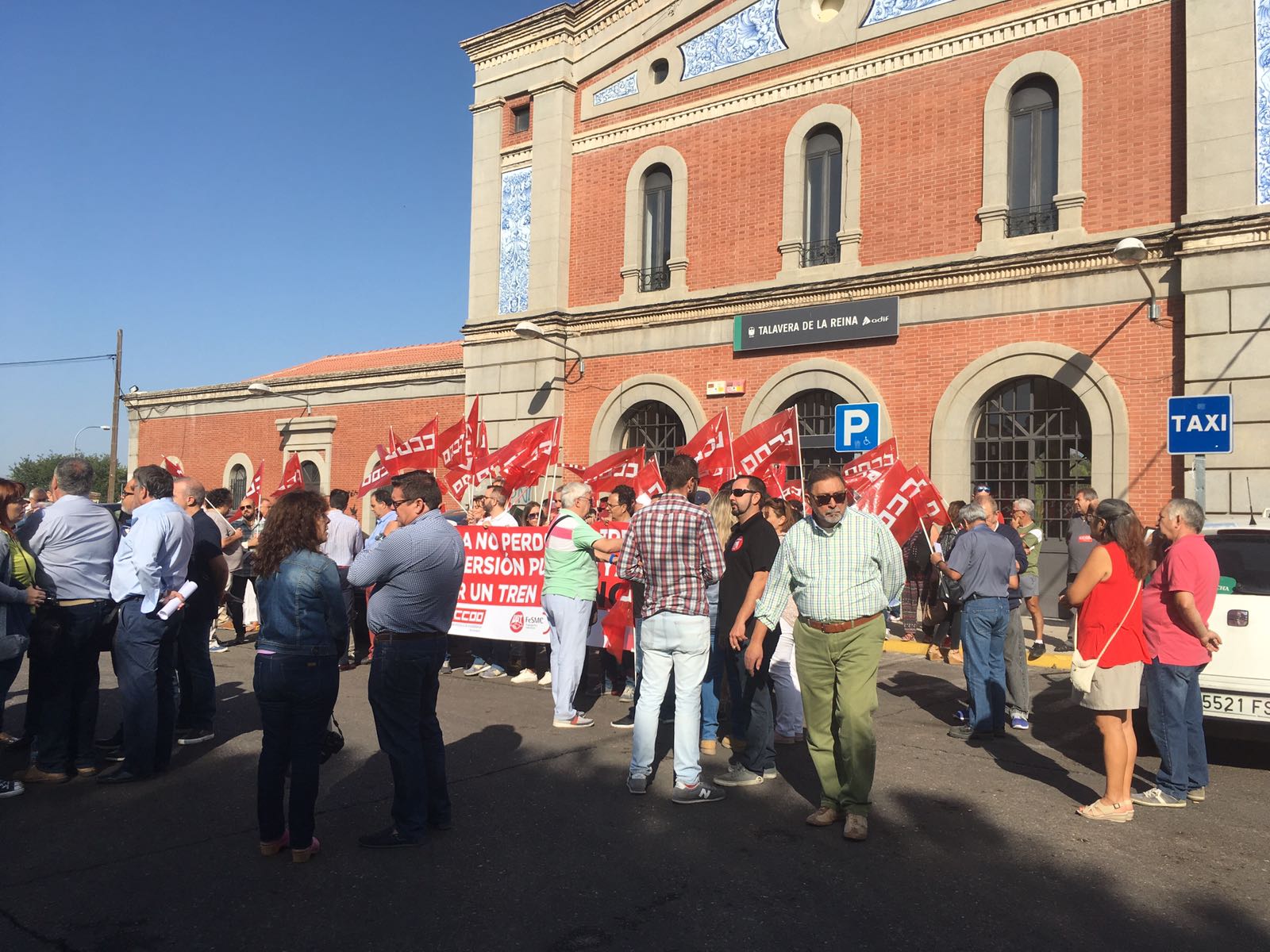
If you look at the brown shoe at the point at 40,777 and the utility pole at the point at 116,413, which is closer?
the brown shoe at the point at 40,777

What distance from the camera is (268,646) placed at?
4.99 m

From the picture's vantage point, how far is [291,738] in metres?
5.03

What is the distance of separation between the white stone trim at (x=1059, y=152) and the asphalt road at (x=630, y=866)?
Result: 362 inches

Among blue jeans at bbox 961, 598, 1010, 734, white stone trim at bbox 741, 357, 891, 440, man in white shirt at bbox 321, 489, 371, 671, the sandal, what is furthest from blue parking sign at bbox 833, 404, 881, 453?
the sandal

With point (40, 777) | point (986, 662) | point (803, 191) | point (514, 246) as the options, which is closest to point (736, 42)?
point (803, 191)

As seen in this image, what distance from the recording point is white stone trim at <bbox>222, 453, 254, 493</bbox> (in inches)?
1089

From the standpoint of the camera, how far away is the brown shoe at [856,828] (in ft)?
17.5

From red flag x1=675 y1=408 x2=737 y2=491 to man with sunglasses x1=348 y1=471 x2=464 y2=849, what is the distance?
21.2 feet

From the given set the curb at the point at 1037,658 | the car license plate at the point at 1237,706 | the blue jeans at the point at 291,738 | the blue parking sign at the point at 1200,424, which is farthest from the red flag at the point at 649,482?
the blue jeans at the point at 291,738

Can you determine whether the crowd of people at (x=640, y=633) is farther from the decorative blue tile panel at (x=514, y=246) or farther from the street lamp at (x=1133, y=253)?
the decorative blue tile panel at (x=514, y=246)

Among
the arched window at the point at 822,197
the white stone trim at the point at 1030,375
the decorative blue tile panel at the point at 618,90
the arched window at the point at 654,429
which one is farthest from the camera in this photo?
the decorative blue tile panel at the point at 618,90

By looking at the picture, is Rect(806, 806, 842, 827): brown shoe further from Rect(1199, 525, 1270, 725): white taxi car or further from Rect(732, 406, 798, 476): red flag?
Rect(732, 406, 798, 476): red flag

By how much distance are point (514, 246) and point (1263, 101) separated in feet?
42.3

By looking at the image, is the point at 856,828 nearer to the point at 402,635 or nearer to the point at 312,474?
the point at 402,635
